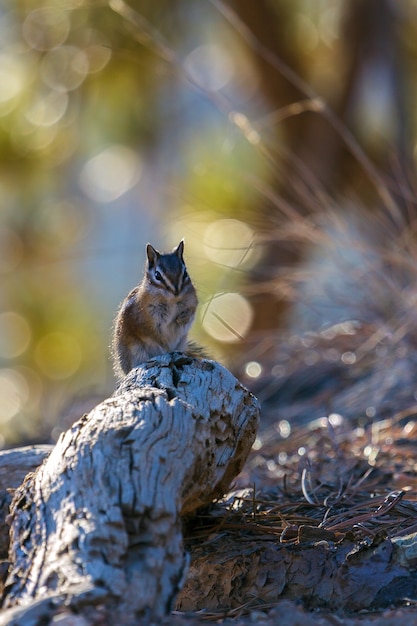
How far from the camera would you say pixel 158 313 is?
3363 millimetres

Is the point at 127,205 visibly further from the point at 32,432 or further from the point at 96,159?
the point at 32,432

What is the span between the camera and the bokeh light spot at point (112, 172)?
831cm

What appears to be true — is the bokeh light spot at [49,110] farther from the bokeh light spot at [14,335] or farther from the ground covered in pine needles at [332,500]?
the ground covered in pine needles at [332,500]

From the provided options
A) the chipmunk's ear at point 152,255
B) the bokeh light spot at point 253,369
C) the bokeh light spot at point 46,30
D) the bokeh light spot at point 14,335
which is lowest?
the chipmunk's ear at point 152,255

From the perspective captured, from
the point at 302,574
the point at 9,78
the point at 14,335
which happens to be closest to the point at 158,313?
the point at 302,574

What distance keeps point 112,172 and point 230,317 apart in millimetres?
2153

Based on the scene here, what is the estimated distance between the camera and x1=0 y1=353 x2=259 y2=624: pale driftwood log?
6.23 ft

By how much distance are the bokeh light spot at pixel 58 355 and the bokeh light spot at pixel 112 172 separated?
1360 mm

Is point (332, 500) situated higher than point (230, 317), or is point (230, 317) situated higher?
point (230, 317)

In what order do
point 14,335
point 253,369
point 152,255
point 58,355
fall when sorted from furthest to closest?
point 14,335 < point 58,355 < point 253,369 < point 152,255

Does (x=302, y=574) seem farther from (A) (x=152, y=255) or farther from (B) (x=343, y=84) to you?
(B) (x=343, y=84)

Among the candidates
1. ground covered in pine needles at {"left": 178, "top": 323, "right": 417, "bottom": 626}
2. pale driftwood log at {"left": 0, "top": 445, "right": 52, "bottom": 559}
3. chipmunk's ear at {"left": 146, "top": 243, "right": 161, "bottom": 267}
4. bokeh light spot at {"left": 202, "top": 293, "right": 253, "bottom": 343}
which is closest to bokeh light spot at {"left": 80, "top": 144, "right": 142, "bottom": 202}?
bokeh light spot at {"left": 202, "top": 293, "right": 253, "bottom": 343}

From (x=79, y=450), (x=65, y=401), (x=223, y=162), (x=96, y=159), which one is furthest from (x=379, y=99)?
(x=79, y=450)

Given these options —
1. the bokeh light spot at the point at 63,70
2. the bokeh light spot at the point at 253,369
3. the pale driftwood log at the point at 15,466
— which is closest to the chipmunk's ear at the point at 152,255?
the pale driftwood log at the point at 15,466
